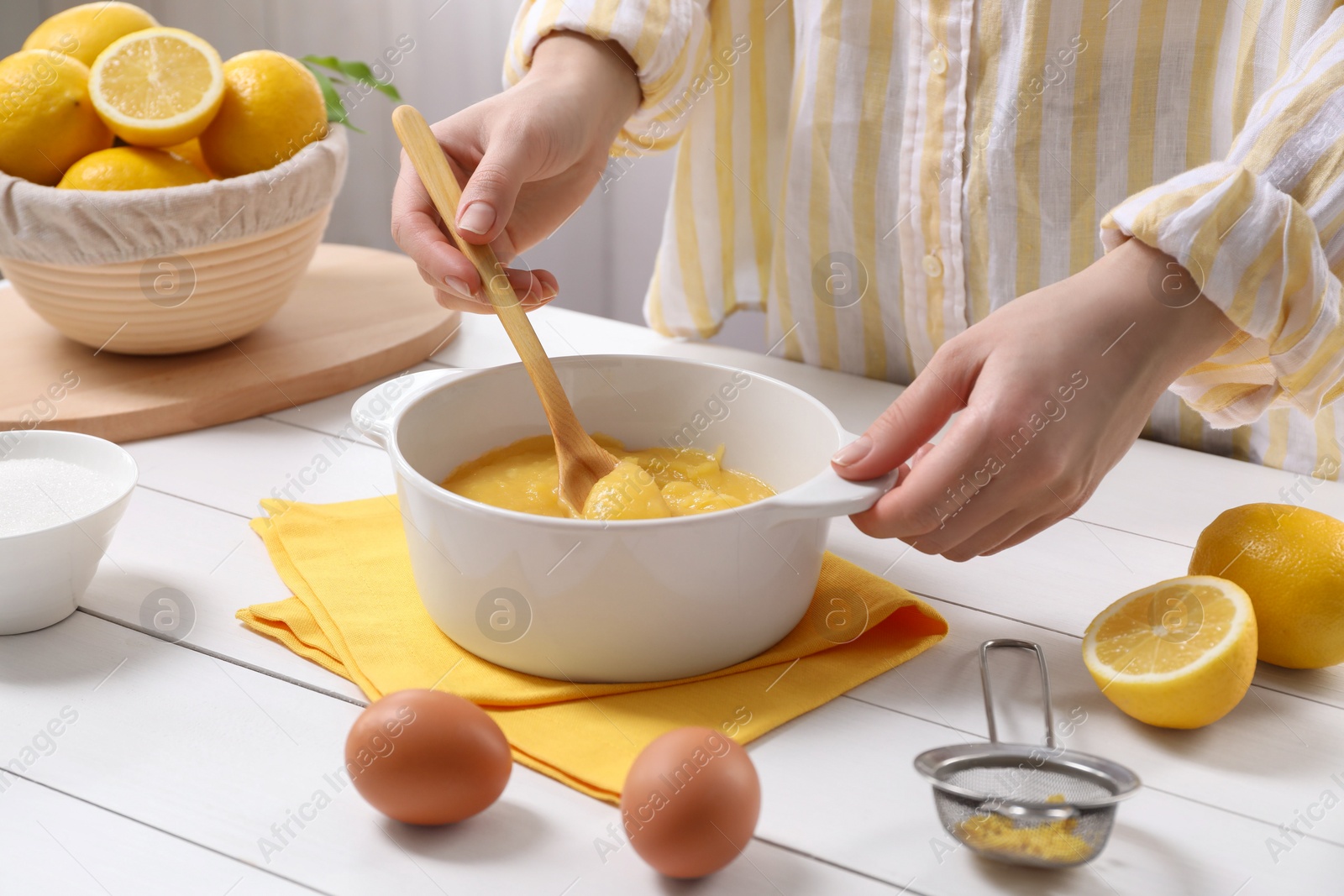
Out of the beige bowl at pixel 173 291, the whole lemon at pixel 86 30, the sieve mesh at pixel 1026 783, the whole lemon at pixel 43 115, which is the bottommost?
the sieve mesh at pixel 1026 783

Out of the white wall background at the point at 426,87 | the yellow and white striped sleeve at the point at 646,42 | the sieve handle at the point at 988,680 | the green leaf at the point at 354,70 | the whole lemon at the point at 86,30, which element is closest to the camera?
the sieve handle at the point at 988,680

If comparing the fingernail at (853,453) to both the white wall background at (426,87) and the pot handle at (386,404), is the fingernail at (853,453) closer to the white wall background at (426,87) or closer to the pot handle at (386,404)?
the pot handle at (386,404)

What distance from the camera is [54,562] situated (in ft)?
2.66

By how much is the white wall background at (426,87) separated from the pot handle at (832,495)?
162 cm

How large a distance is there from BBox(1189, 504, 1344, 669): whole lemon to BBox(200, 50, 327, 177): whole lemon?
97 centimetres

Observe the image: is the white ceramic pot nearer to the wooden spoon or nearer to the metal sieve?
the wooden spoon

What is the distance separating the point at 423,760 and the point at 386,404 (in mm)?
346

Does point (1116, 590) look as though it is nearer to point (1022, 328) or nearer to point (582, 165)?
point (1022, 328)

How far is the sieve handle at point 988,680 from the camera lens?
704mm

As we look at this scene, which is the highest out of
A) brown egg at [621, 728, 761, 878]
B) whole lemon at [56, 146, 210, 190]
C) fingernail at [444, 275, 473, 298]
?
whole lemon at [56, 146, 210, 190]

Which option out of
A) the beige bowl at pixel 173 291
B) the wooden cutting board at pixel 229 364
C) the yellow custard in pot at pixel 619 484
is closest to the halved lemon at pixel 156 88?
the beige bowl at pixel 173 291

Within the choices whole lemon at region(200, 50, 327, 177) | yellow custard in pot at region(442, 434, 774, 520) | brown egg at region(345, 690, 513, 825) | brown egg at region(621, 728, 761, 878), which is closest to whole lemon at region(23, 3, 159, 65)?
whole lemon at region(200, 50, 327, 177)

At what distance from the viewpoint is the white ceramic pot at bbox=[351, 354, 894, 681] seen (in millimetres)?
712

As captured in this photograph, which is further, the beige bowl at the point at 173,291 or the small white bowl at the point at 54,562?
the beige bowl at the point at 173,291
